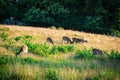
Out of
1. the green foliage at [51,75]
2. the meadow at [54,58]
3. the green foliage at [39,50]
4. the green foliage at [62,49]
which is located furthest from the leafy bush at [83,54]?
the green foliage at [51,75]

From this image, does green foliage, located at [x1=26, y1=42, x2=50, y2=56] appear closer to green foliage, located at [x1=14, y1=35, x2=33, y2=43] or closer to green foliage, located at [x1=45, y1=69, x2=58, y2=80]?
green foliage, located at [x1=14, y1=35, x2=33, y2=43]

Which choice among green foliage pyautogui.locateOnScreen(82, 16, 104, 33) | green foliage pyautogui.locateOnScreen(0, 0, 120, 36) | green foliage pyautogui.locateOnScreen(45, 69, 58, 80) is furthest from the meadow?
green foliage pyautogui.locateOnScreen(0, 0, 120, 36)

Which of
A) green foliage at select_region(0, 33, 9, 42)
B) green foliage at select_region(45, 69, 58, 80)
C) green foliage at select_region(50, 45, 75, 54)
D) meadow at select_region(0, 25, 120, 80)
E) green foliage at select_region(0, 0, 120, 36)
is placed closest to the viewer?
green foliage at select_region(45, 69, 58, 80)

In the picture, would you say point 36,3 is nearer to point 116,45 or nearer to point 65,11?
point 65,11

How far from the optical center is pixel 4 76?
9.98 metres

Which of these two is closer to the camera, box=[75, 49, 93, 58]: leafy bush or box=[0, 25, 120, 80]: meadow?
box=[0, 25, 120, 80]: meadow

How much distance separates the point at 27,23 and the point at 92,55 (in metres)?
24.8

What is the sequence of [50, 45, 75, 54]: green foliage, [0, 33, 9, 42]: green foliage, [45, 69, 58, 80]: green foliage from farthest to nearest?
[0, 33, 9, 42]: green foliage < [50, 45, 75, 54]: green foliage < [45, 69, 58, 80]: green foliage

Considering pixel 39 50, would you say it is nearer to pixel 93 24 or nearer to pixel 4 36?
pixel 4 36

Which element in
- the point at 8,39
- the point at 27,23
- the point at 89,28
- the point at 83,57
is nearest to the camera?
the point at 83,57

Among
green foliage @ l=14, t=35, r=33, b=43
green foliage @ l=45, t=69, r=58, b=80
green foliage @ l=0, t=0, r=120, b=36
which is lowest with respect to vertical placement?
green foliage @ l=14, t=35, r=33, b=43

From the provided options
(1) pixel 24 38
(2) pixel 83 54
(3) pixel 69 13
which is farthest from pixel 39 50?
(3) pixel 69 13

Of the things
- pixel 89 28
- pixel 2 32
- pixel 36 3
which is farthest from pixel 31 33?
pixel 36 3

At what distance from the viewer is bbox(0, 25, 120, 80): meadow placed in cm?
1027
